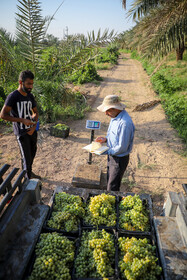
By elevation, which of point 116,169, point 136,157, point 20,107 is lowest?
point 136,157

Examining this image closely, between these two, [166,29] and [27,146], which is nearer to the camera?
[27,146]

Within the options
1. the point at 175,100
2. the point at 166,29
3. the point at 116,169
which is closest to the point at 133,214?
the point at 116,169

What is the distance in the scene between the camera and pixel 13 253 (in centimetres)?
166

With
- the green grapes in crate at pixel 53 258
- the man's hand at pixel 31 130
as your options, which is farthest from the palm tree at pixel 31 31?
the green grapes in crate at pixel 53 258

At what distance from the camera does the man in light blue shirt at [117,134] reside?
283 centimetres

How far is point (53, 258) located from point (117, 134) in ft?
6.10

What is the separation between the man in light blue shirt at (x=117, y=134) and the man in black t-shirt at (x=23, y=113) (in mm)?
1405

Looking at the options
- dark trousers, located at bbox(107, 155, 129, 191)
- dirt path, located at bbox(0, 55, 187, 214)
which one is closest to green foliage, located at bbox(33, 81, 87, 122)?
dirt path, located at bbox(0, 55, 187, 214)

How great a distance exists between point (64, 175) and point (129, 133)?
8.35ft

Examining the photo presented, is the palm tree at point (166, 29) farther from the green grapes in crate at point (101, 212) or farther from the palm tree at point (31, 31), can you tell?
the green grapes in crate at point (101, 212)

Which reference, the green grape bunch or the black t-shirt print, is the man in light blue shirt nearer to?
the green grape bunch

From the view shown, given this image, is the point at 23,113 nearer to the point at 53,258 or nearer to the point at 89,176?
the point at 89,176

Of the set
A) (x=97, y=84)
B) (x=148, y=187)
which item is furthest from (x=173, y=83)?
(x=148, y=187)

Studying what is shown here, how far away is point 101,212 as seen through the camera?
2.14m
